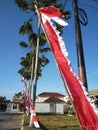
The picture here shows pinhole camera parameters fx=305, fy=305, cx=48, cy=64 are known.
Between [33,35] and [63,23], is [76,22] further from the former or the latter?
[33,35]

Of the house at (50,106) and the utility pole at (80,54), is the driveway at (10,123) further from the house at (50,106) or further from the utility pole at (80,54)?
the house at (50,106)

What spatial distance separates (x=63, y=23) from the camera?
6.10 meters

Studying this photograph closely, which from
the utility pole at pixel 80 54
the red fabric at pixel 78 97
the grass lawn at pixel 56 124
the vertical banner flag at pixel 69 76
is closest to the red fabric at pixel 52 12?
the vertical banner flag at pixel 69 76

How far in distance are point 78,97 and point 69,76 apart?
44cm

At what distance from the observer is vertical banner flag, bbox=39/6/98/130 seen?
519 cm

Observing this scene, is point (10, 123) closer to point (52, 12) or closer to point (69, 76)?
point (52, 12)

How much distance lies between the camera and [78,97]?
5.35 m

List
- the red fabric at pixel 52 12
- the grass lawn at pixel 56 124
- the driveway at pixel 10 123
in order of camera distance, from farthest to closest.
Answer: the driveway at pixel 10 123 < the grass lawn at pixel 56 124 < the red fabric at pixel 52 12

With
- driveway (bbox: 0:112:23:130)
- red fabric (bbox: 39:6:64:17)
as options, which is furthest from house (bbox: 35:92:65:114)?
red fabric (bbox: 39:6:64:17)

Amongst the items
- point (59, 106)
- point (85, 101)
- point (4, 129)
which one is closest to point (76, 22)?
point (85, 101)

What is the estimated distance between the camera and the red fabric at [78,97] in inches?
204

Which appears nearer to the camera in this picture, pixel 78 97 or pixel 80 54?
pixel 78 97

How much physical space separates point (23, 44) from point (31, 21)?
37.9 ft

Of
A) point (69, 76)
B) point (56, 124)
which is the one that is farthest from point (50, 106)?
point (69, 76)
